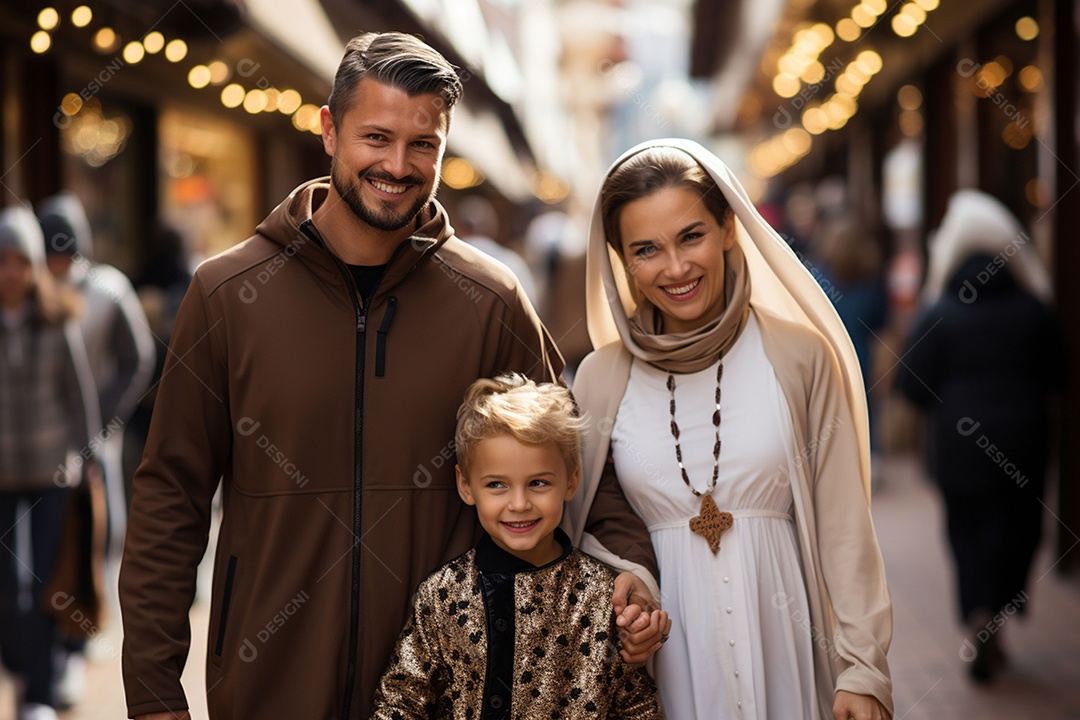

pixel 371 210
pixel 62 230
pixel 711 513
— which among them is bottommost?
pixel 711 513

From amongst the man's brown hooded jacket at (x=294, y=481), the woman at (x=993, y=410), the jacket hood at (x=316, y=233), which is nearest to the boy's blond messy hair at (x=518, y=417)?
the man's brown hooded jacket at (x=294, y=481)

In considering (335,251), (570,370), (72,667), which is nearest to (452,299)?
(335,251)

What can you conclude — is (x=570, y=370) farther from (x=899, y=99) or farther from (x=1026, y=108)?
(x=899, y=99)

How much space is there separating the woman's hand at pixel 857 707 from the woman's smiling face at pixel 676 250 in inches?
35.5

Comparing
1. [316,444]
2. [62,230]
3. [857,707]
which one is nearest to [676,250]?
[316,444]

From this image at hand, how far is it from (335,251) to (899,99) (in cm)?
1238

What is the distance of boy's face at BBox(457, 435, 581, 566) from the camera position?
2605 millimetres

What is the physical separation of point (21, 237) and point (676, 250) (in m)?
3.75

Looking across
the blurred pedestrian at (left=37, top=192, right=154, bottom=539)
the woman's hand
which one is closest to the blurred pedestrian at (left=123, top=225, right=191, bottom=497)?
the blurred pedestrian at (left=37, top=192, right=154, bottom=539)

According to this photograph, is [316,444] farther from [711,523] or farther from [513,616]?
[711,523]

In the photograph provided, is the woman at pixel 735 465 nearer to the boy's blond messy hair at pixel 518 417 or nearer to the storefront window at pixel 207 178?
the boy's blond messy hair at pixel 518 417

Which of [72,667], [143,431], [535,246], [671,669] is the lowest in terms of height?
[72,667]

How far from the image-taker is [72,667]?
588 cm

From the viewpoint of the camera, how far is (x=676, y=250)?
2.80 meters
